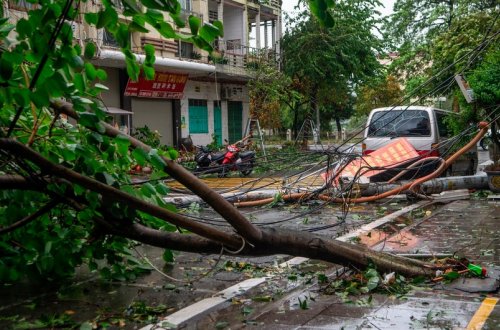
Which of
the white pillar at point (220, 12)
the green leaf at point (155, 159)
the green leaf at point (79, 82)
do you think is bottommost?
the green leaf at point (155, 159)

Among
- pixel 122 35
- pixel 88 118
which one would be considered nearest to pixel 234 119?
pixel 88 118

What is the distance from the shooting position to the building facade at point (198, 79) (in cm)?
2372

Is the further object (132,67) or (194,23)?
(132,67)

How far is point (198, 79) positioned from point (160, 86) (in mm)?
3508

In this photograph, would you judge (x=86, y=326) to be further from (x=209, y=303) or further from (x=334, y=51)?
(x=334, y=51)

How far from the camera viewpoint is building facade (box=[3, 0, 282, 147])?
23.7 metres

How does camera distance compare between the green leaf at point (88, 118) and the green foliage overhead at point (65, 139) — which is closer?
the green foliage overhead at point (65, 139)

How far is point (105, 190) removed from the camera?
4.46 meters

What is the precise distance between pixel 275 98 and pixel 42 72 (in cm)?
2414

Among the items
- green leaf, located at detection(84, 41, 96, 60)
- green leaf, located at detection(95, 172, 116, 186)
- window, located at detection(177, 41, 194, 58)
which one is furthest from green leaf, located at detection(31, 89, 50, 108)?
window, located at detection(177, 41, 194, 58)

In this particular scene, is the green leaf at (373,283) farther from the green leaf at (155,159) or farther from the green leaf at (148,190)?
the green leaf at (155,159)

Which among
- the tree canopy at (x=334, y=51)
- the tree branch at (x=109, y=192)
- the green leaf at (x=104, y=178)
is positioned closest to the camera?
the tree branch at (x=109, y=192)

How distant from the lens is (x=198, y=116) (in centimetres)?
2873

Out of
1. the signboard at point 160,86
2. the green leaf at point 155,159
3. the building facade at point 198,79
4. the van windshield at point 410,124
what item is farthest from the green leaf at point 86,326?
the signboard at point 160,86
